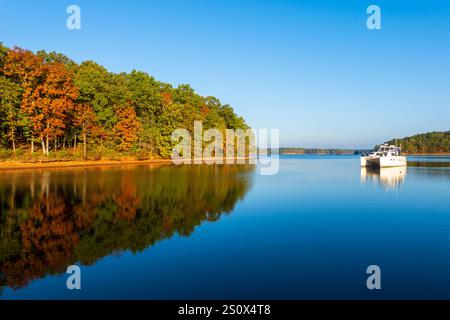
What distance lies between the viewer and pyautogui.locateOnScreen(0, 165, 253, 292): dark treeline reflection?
1080 centimetres

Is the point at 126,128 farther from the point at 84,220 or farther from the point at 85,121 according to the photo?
the point at 84,220

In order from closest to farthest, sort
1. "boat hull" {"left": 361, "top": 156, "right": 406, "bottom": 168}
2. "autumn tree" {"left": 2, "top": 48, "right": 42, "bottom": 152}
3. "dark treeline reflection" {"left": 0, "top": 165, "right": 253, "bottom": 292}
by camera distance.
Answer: "dark treeline reflection" {"left": 0, "top": 165, "right": 253, "bottom": 292}, "autumn tree" {"left": 2, "top": 48, "right": 42, "bottom": 152}, "boat hull" {"left": 361, "top": 156, "right": 406, "bottom": 168}

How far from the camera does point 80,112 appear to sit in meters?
61.6

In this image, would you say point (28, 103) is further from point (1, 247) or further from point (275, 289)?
point (275, 289)

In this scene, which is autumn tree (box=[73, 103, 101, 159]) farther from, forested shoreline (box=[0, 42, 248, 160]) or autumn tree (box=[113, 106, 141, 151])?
autumn tree (box=[113, 106, 141, 151])

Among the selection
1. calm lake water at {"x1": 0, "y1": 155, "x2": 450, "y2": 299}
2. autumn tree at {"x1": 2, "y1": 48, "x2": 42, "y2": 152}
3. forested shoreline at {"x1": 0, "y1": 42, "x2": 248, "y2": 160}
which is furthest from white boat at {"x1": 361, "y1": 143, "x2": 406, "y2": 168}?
autumn tree at {"x1": 2, "y1": 48, "x2": 42, "y2": 152}

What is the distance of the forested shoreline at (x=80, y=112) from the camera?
170 feet

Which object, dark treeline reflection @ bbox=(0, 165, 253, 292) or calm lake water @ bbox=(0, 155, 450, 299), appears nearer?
calm lake water @ bbox=(0, 155, 450, 299)

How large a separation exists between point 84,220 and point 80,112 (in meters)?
52.1

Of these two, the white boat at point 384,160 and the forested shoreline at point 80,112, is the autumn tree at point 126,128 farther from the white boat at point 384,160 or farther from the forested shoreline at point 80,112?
the white boat at point 384,160

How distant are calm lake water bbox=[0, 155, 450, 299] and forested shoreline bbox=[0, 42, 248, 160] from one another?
34.7m

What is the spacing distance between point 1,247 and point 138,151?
66.5m

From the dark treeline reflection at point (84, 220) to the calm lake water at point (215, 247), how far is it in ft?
0.19
